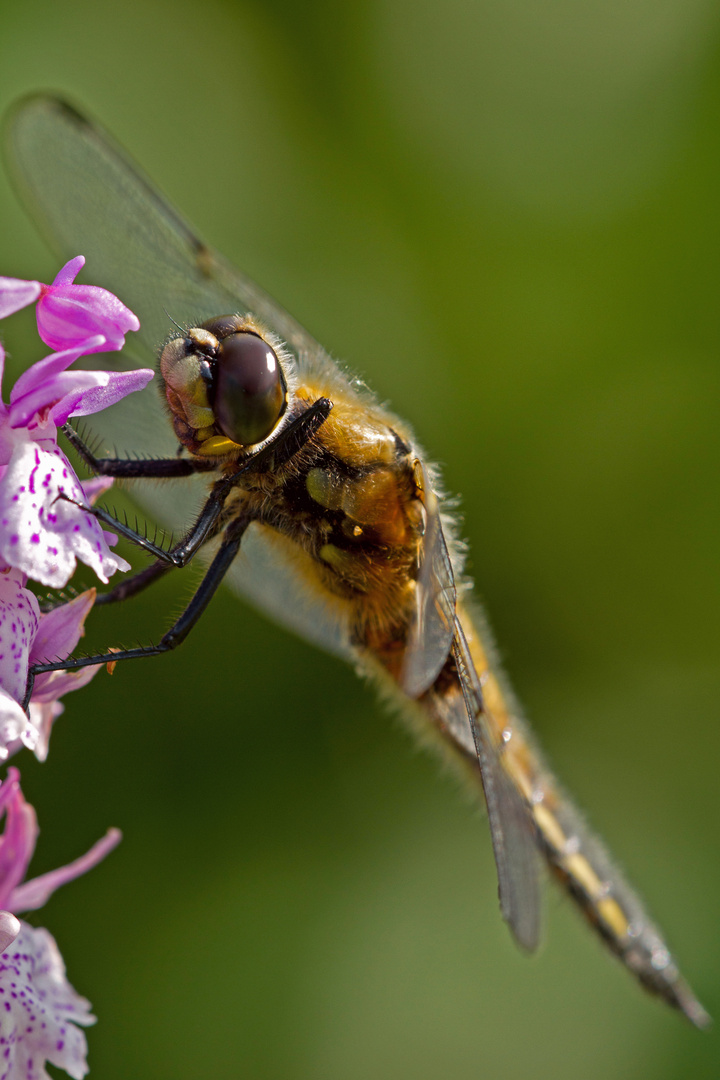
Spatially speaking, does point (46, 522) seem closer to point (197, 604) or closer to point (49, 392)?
point (49, 392)

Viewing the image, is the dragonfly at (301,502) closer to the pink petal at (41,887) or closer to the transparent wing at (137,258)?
the transparent wing at (137,258)

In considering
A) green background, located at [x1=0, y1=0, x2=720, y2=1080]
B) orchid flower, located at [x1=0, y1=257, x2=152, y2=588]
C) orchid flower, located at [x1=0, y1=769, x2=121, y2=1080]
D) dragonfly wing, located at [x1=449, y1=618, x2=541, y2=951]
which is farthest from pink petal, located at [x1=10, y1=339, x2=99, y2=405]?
green background, located at [x1=0, y1=0, x2=720, y2=1080]

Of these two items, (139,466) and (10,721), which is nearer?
(10,721)

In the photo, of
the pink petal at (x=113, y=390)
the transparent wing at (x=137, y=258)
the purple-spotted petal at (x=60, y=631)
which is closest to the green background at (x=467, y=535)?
the transparent wing at (x=137, y=258)

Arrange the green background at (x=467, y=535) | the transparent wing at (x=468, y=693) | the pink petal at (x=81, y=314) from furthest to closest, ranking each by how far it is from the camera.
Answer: the green background at (x=467, y=535), the transparent wing at (x=468, y=693), the pink petal at (x=81, y=314)

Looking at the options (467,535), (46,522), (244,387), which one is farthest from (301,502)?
(467,535)

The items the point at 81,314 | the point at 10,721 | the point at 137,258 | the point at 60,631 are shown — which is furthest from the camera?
the point at 137,258

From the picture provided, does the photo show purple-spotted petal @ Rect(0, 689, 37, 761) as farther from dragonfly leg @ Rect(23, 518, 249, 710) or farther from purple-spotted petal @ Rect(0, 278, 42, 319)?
purple-spotted petal @ Rect(0, 278, 42, 319)
